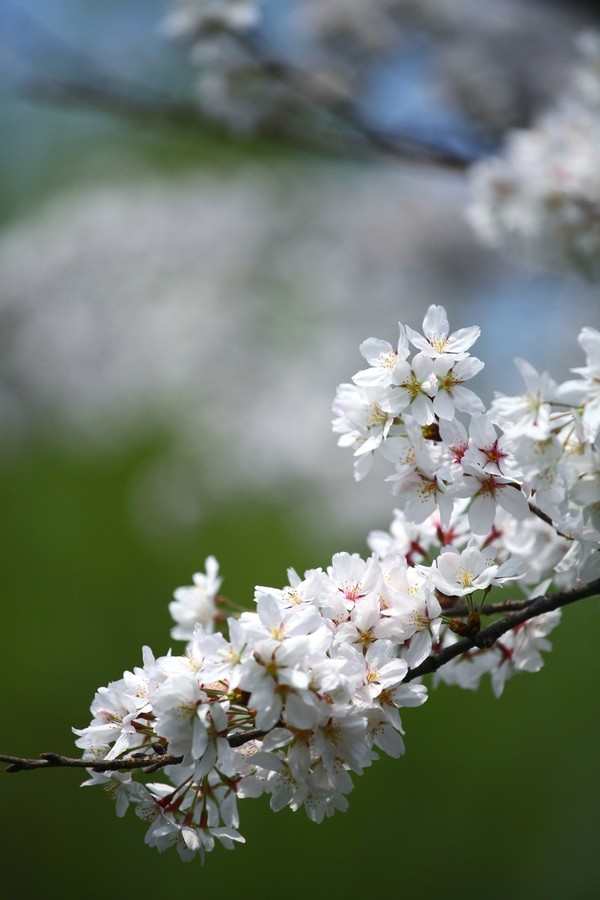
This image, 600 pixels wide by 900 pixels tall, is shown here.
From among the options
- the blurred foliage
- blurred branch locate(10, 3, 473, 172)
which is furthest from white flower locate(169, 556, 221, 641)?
the blurred foliage

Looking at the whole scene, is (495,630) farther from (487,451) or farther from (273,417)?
(273,417)

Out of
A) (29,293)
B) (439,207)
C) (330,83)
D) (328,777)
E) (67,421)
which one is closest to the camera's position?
(328,777)

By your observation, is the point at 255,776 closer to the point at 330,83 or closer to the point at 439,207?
the point at 330,83

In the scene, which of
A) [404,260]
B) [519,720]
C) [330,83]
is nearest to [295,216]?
[404,260]

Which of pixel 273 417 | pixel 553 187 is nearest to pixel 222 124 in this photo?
pixel 553 187

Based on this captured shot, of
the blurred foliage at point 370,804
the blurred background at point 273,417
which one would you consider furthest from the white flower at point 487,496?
the blurred foliage at point 370,804

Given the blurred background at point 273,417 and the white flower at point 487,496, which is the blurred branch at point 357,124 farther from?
the white flower at point 487,496
